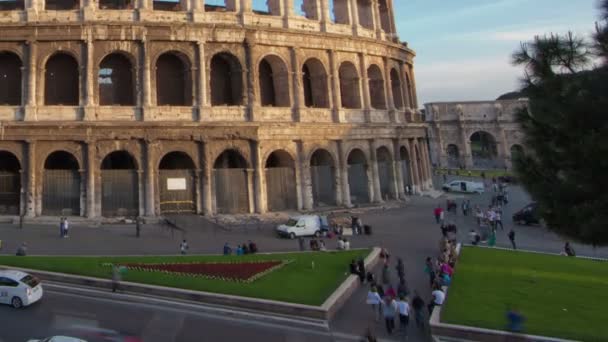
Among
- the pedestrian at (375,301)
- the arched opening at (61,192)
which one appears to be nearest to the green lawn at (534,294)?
the pedestrian at (375,301)

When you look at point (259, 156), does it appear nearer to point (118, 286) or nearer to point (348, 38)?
point (348, 38)

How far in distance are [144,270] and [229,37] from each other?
1511 cm

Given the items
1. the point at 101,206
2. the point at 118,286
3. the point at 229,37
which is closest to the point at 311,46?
the point at 229,37

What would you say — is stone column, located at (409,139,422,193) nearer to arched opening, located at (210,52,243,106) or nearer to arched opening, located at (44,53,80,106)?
arched opening, located at (210,52,243,106)

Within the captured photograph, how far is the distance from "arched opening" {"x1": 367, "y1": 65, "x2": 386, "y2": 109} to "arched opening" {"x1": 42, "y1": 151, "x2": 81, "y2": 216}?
19.6 meters

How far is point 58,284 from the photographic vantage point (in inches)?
479

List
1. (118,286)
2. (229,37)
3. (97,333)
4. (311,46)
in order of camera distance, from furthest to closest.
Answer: (311,46) → (229,37) → (118,286) → (97,333)

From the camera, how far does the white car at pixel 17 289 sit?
10.5 m

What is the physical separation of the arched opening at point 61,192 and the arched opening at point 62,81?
4062 mm

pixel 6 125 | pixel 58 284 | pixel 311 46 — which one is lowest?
pixel 58 284

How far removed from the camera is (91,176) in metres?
21.3

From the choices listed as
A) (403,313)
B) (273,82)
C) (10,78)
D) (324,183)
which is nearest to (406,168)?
(324,183)

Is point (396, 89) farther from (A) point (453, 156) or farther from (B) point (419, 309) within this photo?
(A) point (453, 156)

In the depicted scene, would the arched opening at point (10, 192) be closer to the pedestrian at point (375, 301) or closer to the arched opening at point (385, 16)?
the pedestrian at point (375, 301)
